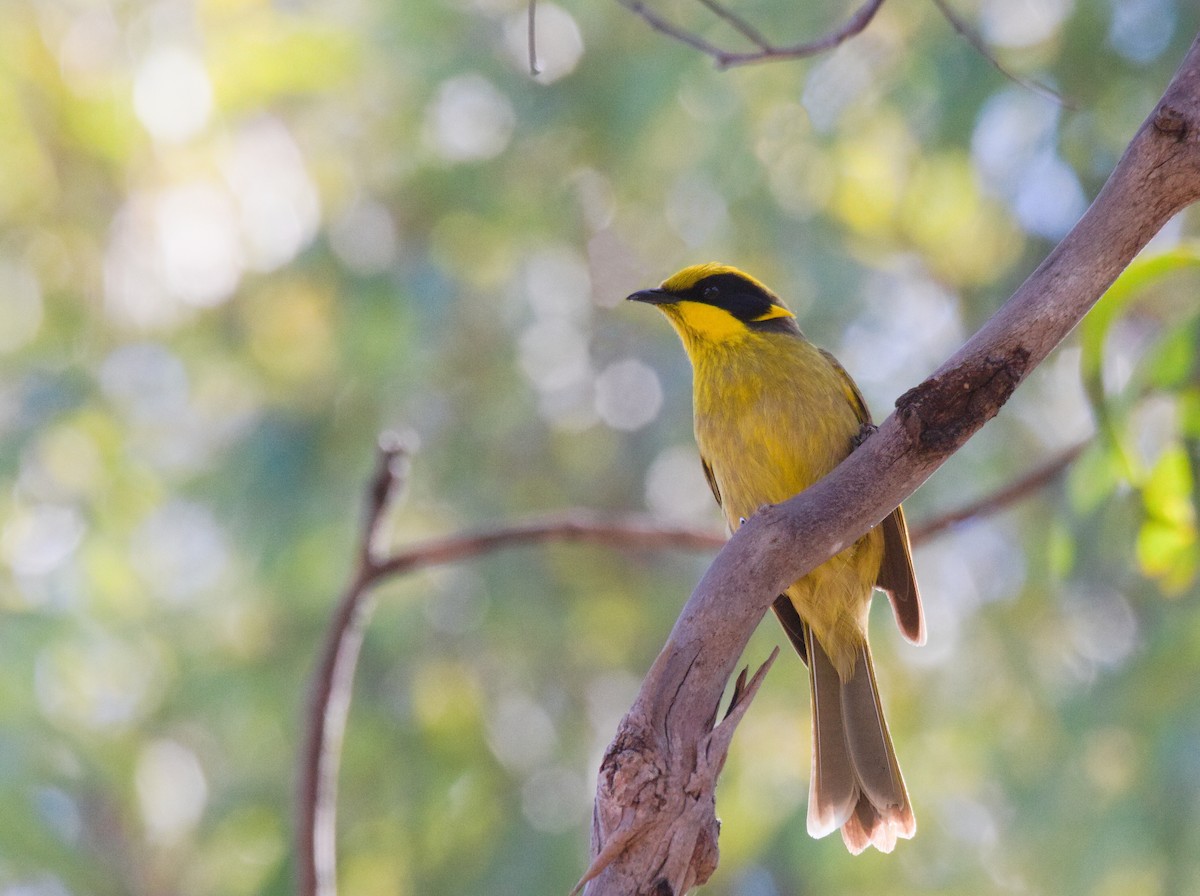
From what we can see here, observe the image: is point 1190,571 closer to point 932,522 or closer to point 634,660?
point 932,522

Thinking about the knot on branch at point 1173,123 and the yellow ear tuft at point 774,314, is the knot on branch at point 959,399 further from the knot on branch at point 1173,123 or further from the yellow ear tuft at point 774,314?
the yellow ear tuft at point 774,314

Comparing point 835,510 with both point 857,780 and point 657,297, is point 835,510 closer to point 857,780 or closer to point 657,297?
point 857,780

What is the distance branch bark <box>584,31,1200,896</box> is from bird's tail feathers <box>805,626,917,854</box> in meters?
1.37

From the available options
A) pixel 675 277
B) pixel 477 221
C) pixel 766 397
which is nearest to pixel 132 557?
pixel 477 221

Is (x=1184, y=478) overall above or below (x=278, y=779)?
above

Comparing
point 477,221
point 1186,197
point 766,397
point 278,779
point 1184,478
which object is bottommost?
point 278,779

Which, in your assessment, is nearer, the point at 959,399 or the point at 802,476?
the point at 959,399

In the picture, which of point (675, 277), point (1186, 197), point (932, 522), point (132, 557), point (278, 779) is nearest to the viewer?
point (1186, 197)

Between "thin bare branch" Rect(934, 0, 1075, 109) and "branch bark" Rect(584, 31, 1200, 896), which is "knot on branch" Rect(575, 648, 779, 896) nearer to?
"branch bark" Rect(584, 31, 1200, 896)

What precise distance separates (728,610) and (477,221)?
5.88 meters

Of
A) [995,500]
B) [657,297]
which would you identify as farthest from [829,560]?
[657,297]

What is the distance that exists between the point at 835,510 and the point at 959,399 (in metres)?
0.27

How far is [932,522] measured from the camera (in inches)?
165

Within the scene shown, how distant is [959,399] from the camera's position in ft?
6.92
